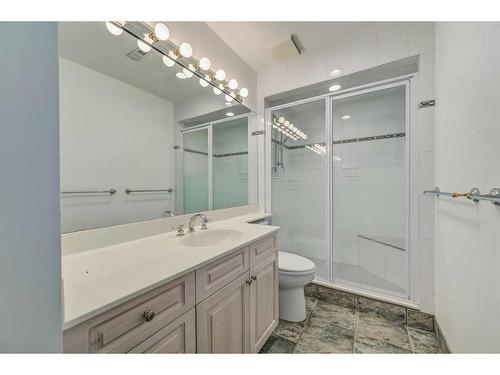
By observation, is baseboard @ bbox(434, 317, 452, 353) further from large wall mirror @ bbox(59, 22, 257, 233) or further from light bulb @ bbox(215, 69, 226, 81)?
light bulb @ bbox(215, 69, 226, 81)

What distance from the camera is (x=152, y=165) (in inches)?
49.4

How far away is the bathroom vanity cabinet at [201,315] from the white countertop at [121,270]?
0.03 meters

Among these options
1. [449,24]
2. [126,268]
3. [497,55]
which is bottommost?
[126,268]

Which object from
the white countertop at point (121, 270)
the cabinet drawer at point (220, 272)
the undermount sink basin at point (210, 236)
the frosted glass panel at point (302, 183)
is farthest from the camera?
the frosted glass panel at point (302, 183)

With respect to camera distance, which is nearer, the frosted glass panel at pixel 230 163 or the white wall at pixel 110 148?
the white wall at pixel 110 148

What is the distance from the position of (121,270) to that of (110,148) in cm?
67

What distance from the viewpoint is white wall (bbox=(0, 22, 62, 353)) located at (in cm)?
32

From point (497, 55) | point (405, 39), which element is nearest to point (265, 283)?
point (497, 55)

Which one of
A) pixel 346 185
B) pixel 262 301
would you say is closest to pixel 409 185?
pixel 346 185

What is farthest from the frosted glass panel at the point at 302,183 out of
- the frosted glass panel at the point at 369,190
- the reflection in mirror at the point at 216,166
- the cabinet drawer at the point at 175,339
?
the cabinet drawer at the point at 175,339

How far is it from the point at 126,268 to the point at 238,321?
1.97 feet

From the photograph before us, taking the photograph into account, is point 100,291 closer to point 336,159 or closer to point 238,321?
point 238,321

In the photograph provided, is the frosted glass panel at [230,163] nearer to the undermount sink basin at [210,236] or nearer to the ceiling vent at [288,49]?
the undermount sink basin at [210,236]

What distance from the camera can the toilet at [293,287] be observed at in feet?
4.97
